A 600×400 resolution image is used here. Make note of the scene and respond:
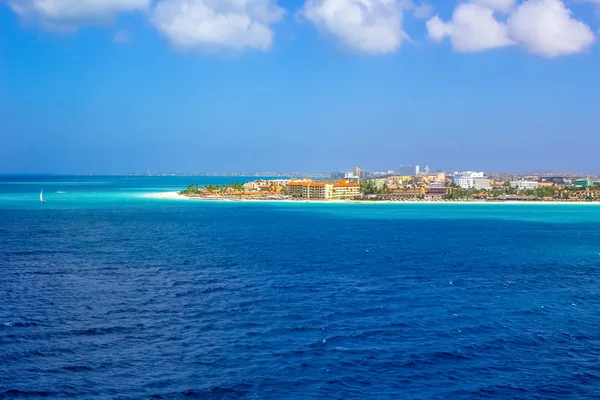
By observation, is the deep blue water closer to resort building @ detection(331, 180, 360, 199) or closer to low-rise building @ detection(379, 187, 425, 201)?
low-rise building @ detection(379, 187, 425, 201)

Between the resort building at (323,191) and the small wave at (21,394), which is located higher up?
the resort building at (323,191)

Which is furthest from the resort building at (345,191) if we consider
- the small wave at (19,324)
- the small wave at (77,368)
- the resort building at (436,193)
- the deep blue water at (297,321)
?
the small wave at (77,368)

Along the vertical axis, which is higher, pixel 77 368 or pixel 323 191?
pixel 323 191

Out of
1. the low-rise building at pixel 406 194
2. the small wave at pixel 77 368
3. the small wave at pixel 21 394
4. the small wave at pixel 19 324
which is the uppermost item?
the low-rise building at pixel 406 194

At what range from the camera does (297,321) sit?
17.4m

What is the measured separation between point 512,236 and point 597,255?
9.69m

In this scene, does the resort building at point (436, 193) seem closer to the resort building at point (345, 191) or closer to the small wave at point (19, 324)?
the resort building at point (345, 191)

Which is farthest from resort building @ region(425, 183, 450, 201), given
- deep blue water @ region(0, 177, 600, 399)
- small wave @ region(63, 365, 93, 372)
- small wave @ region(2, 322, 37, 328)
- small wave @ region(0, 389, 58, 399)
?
small wave @ region(0, 389, 58, 399)

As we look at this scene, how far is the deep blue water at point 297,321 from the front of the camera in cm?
1296

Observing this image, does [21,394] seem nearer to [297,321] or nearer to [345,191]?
[297,321]

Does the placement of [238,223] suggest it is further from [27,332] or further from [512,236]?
[27,332]

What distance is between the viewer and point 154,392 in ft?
40.5

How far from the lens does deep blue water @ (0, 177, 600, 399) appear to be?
12961 millimetres

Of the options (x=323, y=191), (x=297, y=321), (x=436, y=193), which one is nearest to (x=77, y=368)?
(x=297, y=321)
